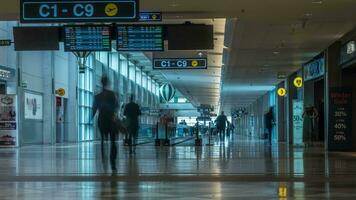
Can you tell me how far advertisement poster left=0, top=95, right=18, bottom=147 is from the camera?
93.3 ft

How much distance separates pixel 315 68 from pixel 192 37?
11.2 metres

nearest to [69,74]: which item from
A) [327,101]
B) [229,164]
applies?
[327,101]

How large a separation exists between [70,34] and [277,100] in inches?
994

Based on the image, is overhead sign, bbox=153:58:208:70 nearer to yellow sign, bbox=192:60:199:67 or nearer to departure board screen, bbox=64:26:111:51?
yellow sign, bbox=192:60:199:67

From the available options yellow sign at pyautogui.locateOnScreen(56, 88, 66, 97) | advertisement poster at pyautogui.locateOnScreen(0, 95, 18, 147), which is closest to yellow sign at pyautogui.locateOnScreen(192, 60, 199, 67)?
advertisement poster at pyautogui.locateOnScreen(0, 95, 18, 147)

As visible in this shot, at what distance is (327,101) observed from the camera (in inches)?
901

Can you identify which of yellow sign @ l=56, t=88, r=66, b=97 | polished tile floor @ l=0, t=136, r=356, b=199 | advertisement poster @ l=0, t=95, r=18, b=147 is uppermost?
yellow sign @ l=56, t=88, r=66, b=97

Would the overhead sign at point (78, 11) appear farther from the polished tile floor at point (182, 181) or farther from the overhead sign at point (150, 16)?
the overhead sign at point (150, 16)

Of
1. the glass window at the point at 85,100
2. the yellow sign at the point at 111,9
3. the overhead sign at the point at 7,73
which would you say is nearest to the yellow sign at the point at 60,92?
the glass window at the point at 85,100

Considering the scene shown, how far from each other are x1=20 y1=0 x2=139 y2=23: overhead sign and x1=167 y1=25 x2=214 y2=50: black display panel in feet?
15.3

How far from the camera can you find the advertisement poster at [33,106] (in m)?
33.3

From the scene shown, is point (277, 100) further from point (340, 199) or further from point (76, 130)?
point (340, 199)

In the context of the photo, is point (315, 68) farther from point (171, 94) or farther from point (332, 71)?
point (171, 94)

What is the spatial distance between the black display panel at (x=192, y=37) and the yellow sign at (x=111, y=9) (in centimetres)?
480
